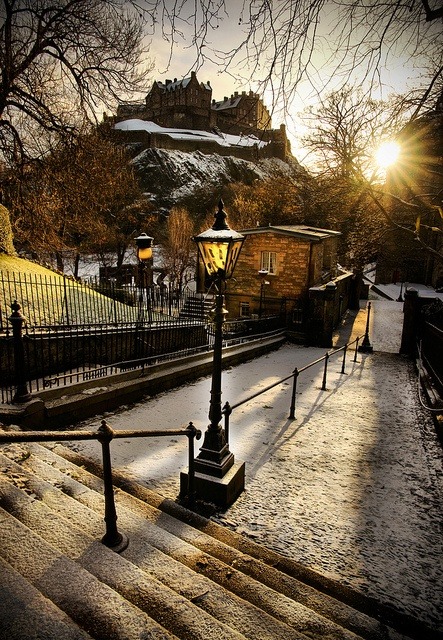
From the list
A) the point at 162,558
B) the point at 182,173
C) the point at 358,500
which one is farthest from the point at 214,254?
the point at 182,173

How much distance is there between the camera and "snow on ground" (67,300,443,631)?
3.28 meters

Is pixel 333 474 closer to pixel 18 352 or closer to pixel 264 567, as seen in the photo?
pixel 264 567

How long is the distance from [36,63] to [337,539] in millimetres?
13664

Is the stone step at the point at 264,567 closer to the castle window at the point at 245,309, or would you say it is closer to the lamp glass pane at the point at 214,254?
the lamp glass pane at the point at 214,254

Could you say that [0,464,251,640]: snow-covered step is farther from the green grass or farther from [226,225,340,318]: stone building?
[226,225,340,318]: stone building

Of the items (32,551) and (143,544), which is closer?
(32,551)

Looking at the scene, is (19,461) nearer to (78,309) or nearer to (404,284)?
(78,309)

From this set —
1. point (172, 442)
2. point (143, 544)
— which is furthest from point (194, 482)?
point (172, 442)

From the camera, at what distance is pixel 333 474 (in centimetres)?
487

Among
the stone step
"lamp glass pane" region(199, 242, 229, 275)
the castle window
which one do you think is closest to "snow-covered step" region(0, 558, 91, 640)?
the stone step

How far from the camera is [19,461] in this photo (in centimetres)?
373

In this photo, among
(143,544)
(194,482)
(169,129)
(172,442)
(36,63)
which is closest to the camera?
(143,544)

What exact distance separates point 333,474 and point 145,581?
353cm

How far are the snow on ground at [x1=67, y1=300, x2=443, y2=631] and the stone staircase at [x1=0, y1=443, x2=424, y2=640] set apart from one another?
1.72 feet
